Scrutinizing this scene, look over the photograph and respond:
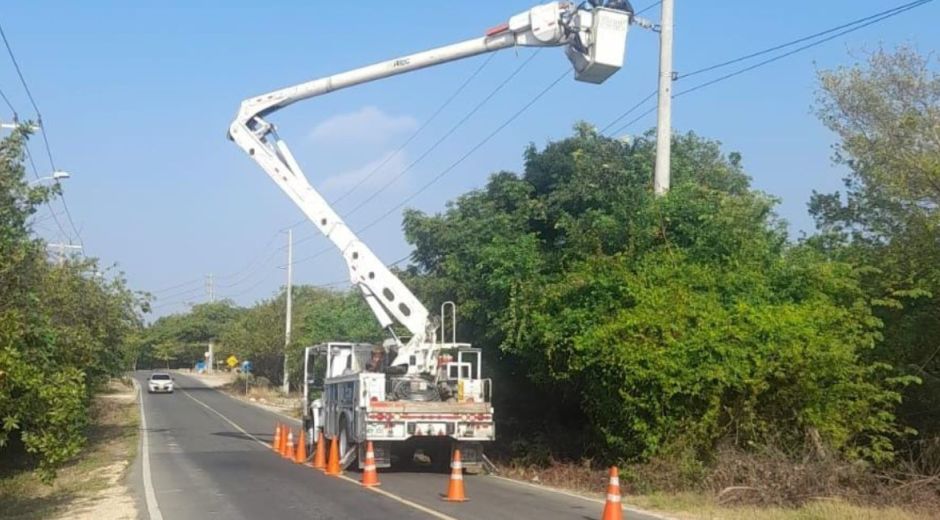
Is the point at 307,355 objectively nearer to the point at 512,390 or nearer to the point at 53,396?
the point at 512,390

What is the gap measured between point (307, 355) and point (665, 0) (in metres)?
12.6

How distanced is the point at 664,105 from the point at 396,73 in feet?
19.8

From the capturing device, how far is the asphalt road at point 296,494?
43.8ft

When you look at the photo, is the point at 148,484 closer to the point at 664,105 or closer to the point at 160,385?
the point at 664,105

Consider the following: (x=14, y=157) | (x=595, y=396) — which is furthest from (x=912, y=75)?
(x=14, y=157)

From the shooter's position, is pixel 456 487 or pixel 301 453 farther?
pixel 301 453

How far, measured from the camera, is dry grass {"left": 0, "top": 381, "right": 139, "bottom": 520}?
590 inches

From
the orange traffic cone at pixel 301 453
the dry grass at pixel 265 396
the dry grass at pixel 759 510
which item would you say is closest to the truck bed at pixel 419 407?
the dry grass at pixel 759 510

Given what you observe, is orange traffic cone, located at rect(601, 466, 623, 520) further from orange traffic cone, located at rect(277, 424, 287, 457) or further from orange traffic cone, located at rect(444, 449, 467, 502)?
orange traffic cone, located at rect(277, 424, 287, 457)

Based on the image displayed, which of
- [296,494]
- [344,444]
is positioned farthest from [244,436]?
[296,494]

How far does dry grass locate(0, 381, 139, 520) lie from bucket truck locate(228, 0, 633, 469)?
4761 mm

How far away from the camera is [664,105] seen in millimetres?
19531

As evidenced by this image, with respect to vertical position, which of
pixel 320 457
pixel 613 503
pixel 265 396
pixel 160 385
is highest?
pixel 160 385

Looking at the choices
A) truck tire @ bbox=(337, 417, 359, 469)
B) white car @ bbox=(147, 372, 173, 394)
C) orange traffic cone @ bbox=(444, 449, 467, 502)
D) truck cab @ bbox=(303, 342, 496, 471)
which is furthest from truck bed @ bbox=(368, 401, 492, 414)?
white car @ bbox=(147, 372, 173, 394)
